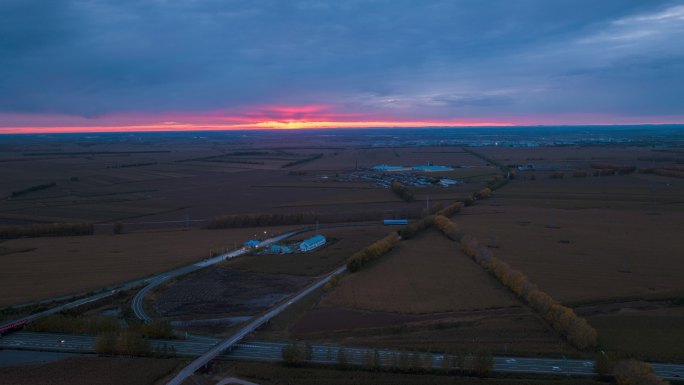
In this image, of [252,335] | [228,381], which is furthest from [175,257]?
[228,381]

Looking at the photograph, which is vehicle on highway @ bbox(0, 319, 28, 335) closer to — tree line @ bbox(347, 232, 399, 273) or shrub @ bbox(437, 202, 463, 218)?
tree line @ bbox(347, 232, 399, 273)

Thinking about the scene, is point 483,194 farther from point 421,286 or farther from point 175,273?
point 175,273

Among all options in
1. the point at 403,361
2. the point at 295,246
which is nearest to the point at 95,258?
the point at 295,246

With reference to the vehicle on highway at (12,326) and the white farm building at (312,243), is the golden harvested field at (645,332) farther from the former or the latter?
the vehicle on highway at (12,326)

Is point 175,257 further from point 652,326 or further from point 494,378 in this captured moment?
point 652,326

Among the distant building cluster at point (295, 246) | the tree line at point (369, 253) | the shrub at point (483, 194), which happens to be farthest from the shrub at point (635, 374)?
the shrub at point (483, 194)
